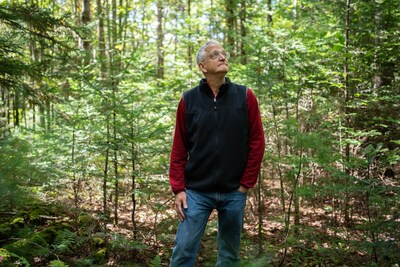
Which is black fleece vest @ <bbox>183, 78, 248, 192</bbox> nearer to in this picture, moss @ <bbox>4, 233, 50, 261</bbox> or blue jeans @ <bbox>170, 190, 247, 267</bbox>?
blue jeans @ <bbox>170, 190, 247, 267</bbox>

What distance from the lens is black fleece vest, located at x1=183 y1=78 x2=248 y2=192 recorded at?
284 centimetres

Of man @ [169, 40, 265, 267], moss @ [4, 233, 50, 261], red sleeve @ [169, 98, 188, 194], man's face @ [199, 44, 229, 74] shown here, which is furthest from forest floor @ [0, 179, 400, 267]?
man's face @ [199, 44, 229, 74]

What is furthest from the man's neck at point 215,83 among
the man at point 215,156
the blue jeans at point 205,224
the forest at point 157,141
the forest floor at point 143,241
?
the forest floor at point 143,241

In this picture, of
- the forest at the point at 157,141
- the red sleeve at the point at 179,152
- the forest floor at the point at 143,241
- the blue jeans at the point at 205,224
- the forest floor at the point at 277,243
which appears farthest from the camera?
the forest floor at the point at 277,243

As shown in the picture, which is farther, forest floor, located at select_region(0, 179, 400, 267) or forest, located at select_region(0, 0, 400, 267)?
forest, located at select_region(0, 0, 400, 267)

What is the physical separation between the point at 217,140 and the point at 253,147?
356 mm

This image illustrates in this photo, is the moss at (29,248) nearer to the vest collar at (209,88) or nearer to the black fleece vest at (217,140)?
the black fleece vest at (217,140)

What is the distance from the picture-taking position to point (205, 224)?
290cm

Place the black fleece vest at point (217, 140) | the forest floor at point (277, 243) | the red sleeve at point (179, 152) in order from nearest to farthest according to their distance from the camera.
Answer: the black fleece vest at point (217, 140) < the red sleeve at point (179, 152) < the forest floor at point (277, 243)

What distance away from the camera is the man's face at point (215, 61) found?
2.91 m

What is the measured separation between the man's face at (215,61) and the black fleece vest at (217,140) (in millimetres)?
163

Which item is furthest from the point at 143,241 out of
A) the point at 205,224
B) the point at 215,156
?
the point at 215,156

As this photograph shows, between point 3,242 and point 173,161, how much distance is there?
10.9ft

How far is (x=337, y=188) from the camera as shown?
449cm
